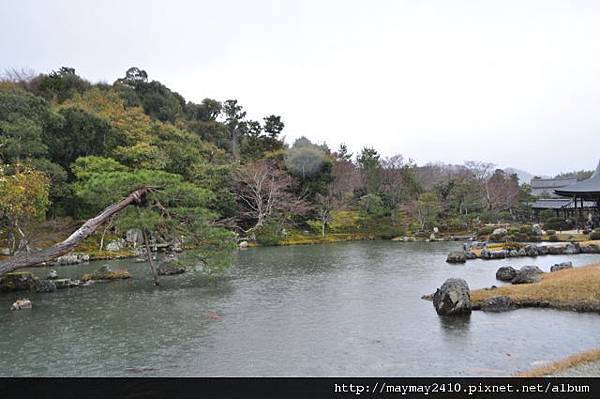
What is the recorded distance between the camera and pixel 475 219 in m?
45.4

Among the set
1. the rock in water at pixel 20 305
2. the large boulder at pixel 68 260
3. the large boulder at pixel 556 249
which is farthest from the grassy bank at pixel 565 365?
the large boulder at pixel 68 260

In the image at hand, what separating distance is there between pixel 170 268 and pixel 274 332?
37.1 ft

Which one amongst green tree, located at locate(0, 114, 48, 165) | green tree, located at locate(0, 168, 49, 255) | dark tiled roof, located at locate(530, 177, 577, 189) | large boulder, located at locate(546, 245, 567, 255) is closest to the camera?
green tree, located at locate(0, 168, 49, 255)

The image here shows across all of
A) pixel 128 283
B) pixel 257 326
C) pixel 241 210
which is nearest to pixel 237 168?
pixel 241 210

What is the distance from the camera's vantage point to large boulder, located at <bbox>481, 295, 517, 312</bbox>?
40.1 feet

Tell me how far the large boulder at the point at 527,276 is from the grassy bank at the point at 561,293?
4.73 ft

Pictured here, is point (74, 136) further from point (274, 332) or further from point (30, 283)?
point (274, 332)

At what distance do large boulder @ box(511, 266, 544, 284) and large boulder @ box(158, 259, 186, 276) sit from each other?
1351 cm

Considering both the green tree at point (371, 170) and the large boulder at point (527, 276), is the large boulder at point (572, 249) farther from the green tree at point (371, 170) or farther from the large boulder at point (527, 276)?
the green tree at point (371, 170)

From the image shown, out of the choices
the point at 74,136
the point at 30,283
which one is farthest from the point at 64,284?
the point at 74,136

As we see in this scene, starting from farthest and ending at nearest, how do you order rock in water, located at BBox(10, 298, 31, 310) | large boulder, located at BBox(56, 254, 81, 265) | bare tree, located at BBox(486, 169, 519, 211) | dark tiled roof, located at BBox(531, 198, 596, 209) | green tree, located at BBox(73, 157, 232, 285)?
bare tree, located at BBox(486, 169, 519, 211), dark tiled roof, located at BBox(531, 198, 596, 209), large boulder, located at BBox(56, 254, 81, 265), green tree, located at BBox(73, 157, 232, 285), rock in water, located at BBox(10, 298, 31, 310)

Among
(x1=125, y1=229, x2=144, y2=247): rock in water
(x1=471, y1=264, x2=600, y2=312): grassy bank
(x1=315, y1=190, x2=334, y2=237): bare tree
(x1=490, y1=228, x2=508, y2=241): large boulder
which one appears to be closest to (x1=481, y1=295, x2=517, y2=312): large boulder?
(x1=471, y1=264, x2=600, y2=312): grassy bank

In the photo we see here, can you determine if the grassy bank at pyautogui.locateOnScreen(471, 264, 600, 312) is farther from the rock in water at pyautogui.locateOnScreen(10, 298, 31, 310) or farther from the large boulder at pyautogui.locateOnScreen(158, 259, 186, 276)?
the rock in water at pyautogui.locateOnScreen(10, 298, 31, 310)
